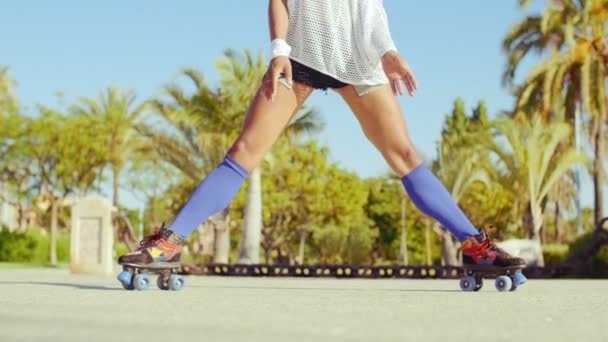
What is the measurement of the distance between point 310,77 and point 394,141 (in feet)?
2.40

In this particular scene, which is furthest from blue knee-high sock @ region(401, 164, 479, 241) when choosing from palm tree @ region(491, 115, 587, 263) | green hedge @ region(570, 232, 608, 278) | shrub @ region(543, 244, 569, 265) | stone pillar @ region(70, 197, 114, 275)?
palm tree @ region(491, 115, 587, 263)

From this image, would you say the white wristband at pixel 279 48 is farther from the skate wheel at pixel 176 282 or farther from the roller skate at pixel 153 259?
the skate wheel at pixel 176 282

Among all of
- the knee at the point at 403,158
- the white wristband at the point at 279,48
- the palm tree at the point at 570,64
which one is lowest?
the knee at the point at 403,158

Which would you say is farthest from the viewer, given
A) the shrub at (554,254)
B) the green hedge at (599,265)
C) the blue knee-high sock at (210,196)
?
the shrub at (554,254)

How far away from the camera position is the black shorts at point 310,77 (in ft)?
19.9

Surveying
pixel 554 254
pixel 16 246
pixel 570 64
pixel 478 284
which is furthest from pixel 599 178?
pixel 478 284

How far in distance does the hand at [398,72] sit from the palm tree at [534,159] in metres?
16.6

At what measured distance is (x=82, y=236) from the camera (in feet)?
53.5

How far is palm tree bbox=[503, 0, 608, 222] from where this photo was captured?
27.7m

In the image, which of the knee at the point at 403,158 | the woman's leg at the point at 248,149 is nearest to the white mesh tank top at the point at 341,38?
the woman's leg at the point at 248,149

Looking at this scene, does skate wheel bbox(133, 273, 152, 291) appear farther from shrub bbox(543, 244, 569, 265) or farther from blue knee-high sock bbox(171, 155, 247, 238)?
shrub bbox(543, 244, 569, 265)

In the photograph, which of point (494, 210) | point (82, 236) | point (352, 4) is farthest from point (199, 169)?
point (494, 210)

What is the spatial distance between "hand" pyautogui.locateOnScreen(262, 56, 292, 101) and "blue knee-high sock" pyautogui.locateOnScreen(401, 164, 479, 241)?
3.73 ft

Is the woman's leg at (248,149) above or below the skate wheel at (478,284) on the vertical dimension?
above
